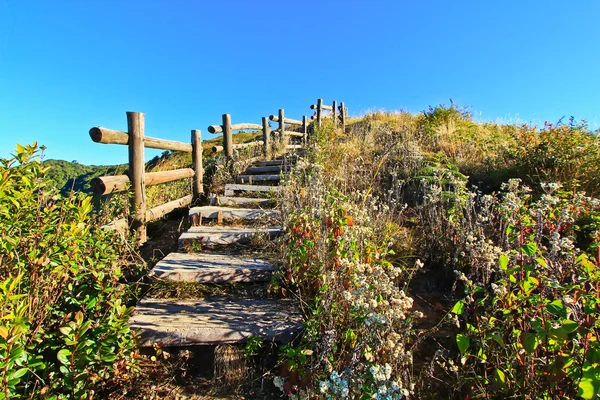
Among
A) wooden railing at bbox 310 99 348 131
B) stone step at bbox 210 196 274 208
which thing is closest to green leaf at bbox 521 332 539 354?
stone step at bbox 210 196 274 208

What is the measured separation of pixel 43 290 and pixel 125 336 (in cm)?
60

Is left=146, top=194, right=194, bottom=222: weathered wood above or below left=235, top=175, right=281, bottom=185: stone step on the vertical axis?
below

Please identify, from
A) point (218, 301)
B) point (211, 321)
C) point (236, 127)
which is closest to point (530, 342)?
point (211, 321)

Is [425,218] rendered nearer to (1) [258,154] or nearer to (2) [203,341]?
(2) [203,341]

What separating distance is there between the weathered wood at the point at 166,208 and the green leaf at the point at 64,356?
3473mm

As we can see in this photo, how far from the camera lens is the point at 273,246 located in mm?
4441

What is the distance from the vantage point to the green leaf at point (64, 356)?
1858 millimetres

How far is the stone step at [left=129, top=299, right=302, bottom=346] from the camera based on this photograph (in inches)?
107

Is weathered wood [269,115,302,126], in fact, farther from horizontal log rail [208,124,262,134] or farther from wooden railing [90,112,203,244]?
wooden railing [90,112,203,244]

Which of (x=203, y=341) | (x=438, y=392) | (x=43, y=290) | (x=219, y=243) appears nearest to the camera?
(x=43, y=290)

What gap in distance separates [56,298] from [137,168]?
3195mm

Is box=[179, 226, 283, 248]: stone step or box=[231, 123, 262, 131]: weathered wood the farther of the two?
box=[231, 123, 262, 131]: weathered wood

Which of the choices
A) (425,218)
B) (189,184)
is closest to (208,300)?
(425,218)

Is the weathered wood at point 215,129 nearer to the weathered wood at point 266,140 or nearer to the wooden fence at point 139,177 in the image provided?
the wooden fence at point 139,177
